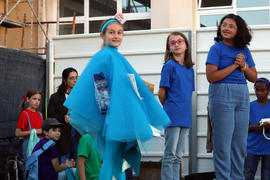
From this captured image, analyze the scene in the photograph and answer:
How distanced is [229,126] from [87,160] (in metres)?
1.61

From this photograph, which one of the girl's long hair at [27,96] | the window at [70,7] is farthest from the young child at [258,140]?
the window at [70,7]

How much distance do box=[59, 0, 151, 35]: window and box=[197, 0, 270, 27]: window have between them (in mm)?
1268

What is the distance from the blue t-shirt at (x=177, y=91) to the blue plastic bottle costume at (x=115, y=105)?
33.6 inches

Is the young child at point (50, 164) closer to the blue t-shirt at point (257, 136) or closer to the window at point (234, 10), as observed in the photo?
the blue t-shirt at point (257, 136)

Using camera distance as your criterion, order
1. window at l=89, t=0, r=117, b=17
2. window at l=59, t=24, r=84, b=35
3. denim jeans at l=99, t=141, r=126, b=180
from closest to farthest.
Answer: denim jeans at l=99, t=141, r=126, b=180, window at l=89, t=0, r=117, b=17, window at l=59, t=24, r=84, b=35

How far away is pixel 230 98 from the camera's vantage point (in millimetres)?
3578

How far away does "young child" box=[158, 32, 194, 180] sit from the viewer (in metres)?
4.07

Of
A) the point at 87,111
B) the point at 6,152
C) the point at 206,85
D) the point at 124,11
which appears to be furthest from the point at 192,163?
the point at 124,11

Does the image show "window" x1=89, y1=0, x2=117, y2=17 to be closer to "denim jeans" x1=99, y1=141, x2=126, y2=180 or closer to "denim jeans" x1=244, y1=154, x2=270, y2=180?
"denim jeans" x1=244, y1=154, x2=270, y2=180

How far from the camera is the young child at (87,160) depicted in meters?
4.31

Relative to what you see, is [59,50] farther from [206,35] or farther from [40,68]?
[206,35]

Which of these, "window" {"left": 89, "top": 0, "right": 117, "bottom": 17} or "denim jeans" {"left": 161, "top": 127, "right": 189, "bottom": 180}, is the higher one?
"window" {"left": 89, "top": 0, "right": 117, "bottom": 17}

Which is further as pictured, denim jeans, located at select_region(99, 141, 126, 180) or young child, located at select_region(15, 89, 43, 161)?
young child, located at select_region(15, 89, 43, 161)

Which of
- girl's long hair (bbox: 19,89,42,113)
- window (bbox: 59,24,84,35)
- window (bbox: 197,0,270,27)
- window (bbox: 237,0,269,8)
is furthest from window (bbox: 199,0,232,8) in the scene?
girl's long hair (bbox: 19,89,42,113)
